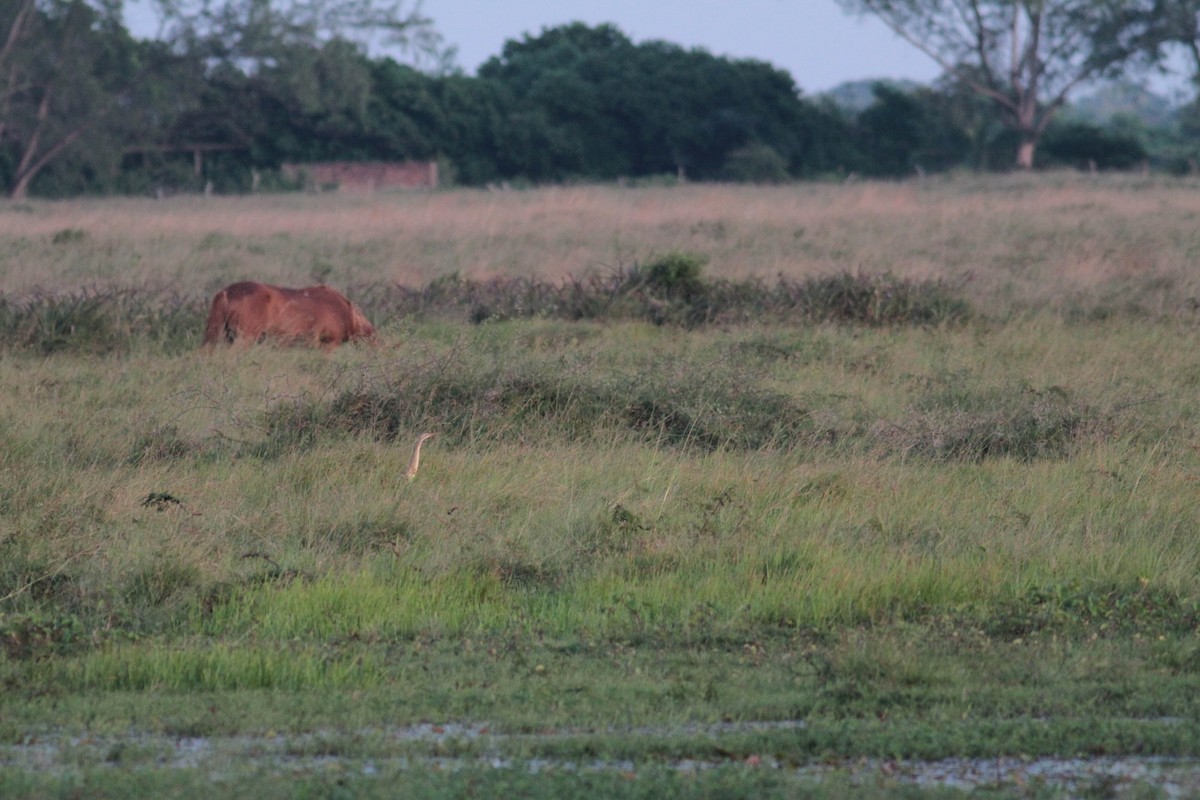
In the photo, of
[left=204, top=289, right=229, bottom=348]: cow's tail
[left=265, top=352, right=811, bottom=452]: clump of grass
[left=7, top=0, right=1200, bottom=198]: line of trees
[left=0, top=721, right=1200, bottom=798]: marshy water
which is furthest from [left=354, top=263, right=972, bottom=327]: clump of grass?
[left=7, top=0, right=1200, bottom=198]: line of trees

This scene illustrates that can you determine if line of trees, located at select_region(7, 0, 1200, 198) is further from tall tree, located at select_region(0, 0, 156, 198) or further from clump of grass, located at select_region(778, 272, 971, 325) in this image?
clump of grass, located at select_region(778, 272, 971, 325)

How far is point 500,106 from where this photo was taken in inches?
1877

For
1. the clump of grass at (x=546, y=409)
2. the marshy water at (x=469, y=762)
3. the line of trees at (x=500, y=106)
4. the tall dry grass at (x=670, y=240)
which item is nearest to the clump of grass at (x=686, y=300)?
the tall dry grass at (x=670, y=240)

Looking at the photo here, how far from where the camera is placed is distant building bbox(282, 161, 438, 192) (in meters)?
44.2

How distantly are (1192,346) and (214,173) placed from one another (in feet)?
122

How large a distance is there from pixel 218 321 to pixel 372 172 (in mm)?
34929

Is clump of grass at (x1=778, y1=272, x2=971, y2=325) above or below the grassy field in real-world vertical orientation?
above

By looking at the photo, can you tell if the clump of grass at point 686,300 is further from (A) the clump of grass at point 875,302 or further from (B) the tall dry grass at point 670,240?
(B) the tall dry grass at point 670,240

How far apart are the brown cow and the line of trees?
99.3 ft

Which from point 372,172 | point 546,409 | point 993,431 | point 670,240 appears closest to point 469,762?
point 546,409

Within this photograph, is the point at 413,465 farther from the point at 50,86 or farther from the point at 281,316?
the point at 50,86


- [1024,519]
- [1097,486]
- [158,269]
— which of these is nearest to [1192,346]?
[1097,486]

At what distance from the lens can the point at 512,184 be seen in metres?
43.3

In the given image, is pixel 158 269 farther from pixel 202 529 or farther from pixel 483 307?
pixel 202 529
